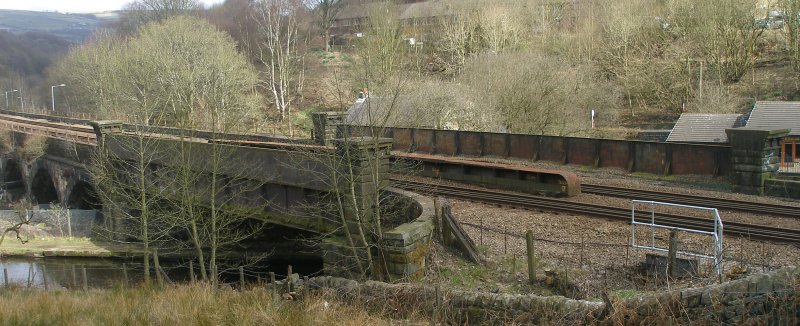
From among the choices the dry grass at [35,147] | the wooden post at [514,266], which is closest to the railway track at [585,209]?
the wooden post at [514,266]

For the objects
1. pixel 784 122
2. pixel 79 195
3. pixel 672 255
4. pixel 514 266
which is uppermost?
pixel 784 122

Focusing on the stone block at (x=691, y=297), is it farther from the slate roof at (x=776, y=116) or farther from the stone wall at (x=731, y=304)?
the slate roof at (x=776, y=116)

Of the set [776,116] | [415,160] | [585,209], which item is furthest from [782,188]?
[776,116]

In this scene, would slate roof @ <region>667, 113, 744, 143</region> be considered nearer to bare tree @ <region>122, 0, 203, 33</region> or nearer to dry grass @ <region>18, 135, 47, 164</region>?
dry grass @ <region>18, 135, 47, 164</region>

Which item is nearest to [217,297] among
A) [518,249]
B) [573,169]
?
[518,249]

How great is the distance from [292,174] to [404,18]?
60.1 metres

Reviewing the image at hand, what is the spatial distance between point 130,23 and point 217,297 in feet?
262

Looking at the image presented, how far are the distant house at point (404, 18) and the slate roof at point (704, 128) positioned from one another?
37.9 m

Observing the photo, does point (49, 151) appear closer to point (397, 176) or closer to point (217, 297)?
point (397, 176)

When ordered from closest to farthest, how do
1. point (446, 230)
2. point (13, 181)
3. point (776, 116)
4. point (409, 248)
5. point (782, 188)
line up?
point (409, 248) → point (446, 230) → point (782, 188) → point (776, 116) → point (13, 181)

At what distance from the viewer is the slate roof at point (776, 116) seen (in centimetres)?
2772

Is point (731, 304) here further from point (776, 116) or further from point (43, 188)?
point (43, 188)

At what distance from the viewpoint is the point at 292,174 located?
1905 cm

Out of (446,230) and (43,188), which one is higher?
(446,230)
